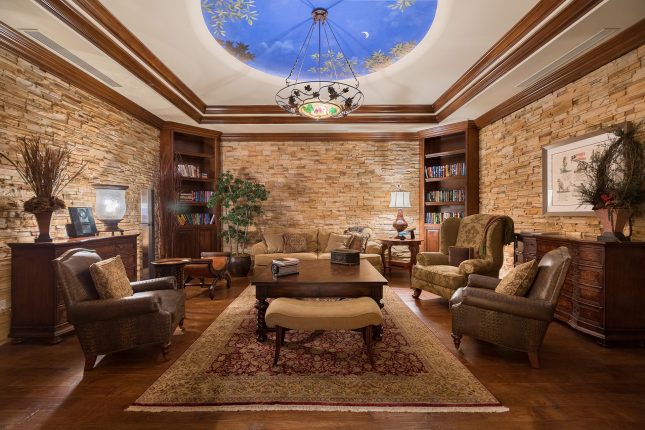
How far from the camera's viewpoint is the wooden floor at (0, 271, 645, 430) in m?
1.88

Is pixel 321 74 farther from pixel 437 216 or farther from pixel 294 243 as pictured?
pixel 437 216

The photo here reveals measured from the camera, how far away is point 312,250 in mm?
6262

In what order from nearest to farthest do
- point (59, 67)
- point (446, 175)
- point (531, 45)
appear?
point (531, 45) → point (59, 67) → point (446, 175)

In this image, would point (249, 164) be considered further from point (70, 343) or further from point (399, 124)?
point (70, 343)

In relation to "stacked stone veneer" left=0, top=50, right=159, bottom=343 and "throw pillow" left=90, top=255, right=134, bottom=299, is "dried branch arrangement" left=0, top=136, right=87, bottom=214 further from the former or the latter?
"throw pillow" left=90, top=255, right=134, bottom=299

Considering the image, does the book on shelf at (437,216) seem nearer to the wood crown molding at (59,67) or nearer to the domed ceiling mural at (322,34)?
the domed ceiling mural at (322,34)

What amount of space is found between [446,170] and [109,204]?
564cm

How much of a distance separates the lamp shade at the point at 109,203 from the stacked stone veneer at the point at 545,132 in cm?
553

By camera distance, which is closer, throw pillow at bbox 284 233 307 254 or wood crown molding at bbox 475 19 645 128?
wood crown molding at bbox 475 19 645 128

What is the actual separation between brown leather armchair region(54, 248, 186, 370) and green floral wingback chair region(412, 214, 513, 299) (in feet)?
10.0

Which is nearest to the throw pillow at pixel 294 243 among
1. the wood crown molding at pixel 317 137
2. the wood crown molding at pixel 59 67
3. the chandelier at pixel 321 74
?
the wood crown molding at pixel 317 137

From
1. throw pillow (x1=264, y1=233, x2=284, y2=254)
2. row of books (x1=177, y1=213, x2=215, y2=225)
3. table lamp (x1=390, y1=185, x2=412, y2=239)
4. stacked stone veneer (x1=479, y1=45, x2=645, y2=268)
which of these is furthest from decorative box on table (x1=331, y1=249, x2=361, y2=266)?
row of books (x1=177, y1=213, x2=215, y2=225)

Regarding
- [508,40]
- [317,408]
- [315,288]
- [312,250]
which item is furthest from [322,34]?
[317,408]

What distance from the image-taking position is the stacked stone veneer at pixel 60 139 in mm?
3125
